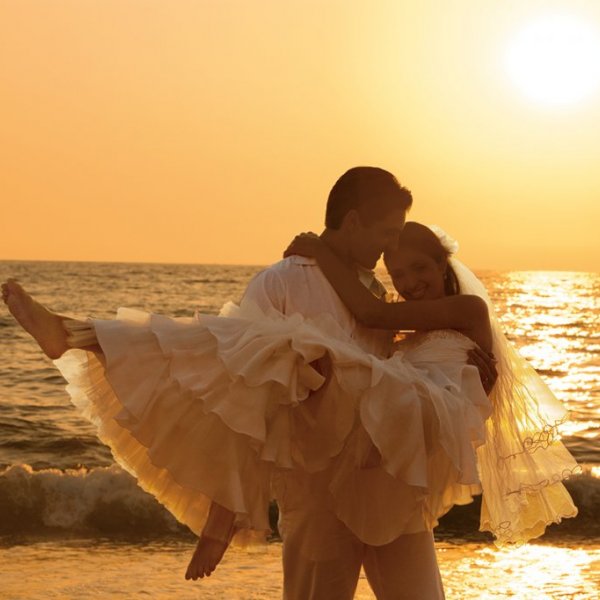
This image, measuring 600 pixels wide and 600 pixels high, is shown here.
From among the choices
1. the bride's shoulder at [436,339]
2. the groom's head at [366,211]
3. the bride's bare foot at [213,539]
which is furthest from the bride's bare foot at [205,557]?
the groom's head at [366,211]

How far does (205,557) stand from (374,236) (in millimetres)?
1375

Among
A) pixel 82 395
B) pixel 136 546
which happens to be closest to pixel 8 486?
pixel 136 546

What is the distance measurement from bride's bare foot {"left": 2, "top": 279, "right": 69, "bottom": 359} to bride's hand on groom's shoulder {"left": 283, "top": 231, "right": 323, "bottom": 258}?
97 cm

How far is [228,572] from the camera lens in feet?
26.8

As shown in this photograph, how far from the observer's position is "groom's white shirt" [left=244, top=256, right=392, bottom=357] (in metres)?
4.21

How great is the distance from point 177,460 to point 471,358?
1218mm

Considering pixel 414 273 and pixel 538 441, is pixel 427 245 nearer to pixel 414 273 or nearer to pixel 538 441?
pixel 414 273

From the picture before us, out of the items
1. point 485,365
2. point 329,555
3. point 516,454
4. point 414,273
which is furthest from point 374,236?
point 329,555

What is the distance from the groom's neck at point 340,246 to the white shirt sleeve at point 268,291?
0.28 meters

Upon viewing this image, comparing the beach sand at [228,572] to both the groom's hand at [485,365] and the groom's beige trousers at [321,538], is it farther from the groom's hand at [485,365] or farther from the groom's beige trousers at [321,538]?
the groom's hand at [485,365]

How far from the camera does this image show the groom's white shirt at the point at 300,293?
4.21 meters

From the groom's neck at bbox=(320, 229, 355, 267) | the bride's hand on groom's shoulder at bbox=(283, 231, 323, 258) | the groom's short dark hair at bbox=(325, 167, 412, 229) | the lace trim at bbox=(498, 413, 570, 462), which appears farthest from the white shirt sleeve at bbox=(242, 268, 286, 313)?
the lace trim at bbox=(498, 413, 570, 462)

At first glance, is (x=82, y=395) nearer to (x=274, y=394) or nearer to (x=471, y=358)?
(x=274, y=394)

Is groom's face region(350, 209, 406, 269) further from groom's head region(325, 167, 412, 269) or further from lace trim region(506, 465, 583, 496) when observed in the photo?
lace trim region(506, 465, 583, 496)
